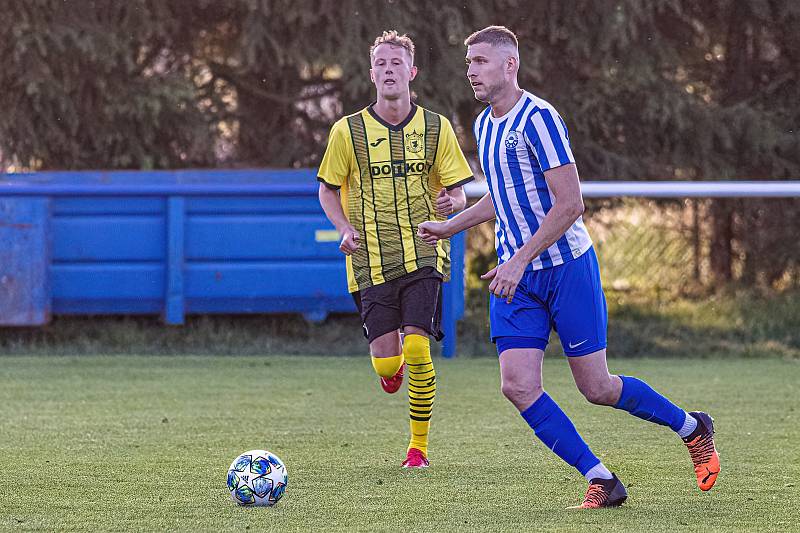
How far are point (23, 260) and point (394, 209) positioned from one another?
616 cm

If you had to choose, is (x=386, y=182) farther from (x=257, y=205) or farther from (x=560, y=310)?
(x=257, y=205)

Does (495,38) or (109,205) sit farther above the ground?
(495,38)

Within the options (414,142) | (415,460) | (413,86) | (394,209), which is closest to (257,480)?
(415,460)

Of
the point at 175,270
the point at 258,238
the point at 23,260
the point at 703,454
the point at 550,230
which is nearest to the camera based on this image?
the point at 550,230

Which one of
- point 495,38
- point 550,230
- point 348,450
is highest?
point 495,38

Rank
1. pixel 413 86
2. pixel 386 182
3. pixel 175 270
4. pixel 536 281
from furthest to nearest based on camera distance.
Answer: pixel 413 86
pixel 175 270
pixel 386 182
pixel 536 281

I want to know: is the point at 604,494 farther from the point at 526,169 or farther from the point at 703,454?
the point at 526,169

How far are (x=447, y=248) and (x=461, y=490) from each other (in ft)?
5.37

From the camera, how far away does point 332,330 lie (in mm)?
12898

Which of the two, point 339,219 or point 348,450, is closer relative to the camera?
point 339,219

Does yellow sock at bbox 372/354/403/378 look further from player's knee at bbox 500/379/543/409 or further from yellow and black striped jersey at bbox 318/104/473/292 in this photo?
player's knee at bbox 500/379/543/409

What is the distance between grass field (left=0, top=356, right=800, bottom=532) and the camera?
5113mm

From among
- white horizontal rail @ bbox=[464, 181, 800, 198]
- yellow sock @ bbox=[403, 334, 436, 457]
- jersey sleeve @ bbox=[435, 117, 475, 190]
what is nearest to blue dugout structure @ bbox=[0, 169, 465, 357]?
white horizontal rail @ bbox=[464, 181, 800, 198]

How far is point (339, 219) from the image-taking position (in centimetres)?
663
